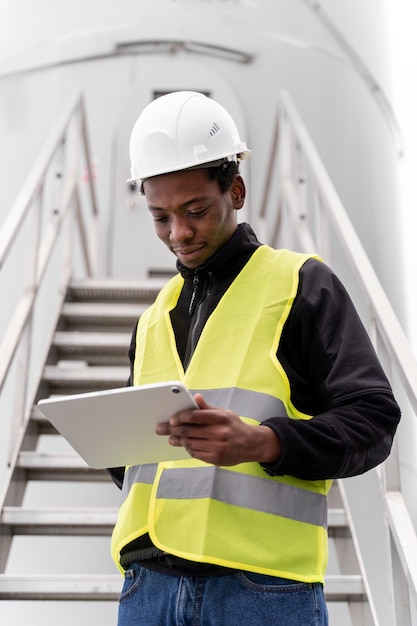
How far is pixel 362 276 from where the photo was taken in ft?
8.38

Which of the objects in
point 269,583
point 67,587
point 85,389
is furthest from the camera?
point 85,389

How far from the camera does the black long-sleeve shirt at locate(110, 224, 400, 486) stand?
1249 mm

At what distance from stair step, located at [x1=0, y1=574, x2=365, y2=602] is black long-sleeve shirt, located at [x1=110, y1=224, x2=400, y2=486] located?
3.89 ft

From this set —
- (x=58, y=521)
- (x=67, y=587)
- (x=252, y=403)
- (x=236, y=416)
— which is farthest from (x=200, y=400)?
(x=58, y=521)

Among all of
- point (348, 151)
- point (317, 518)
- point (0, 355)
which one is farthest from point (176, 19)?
point (317, 518)

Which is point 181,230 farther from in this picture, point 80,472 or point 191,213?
point 80,472

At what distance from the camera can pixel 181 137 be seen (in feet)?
5.10

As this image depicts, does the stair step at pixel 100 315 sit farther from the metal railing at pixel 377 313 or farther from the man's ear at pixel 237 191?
the man's ear at pixel 237 191

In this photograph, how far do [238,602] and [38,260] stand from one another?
2445 millimetres

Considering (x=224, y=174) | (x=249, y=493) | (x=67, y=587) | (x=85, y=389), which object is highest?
(x=224, y=174)

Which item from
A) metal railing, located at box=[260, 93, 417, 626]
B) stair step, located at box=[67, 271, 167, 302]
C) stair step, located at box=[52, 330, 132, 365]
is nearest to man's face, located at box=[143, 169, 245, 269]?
metal railing, located at box=[260, 93, 417, 626]

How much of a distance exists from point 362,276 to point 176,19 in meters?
3.35

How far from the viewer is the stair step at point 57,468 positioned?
2943 millimetres

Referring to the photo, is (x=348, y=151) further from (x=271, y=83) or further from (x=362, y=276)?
(x=362, y=276)
